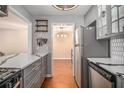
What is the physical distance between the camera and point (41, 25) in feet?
17.4

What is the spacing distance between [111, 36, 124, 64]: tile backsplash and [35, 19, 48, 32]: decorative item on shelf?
277 cm

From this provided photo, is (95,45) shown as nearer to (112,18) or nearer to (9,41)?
(112,18)

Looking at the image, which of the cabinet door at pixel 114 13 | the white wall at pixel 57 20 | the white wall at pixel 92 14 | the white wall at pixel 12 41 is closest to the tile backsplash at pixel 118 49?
the cabinet door at pixel 114 13

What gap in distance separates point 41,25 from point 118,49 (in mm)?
3128

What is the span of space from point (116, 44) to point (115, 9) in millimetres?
1013

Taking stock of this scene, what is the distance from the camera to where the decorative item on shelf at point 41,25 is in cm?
532

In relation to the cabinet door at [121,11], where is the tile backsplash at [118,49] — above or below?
below

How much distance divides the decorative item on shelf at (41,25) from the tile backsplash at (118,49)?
2.77 m

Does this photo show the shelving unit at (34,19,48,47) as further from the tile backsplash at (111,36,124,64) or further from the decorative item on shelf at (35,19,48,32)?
the tile backsplash at (111,36,124,64)

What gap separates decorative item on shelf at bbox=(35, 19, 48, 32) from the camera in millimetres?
5316

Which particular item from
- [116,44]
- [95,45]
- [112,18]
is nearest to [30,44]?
[95,45]

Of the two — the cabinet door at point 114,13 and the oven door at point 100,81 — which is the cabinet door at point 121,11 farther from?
the oven door at point 100,81

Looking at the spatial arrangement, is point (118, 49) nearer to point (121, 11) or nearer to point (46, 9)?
point (121, 11)
